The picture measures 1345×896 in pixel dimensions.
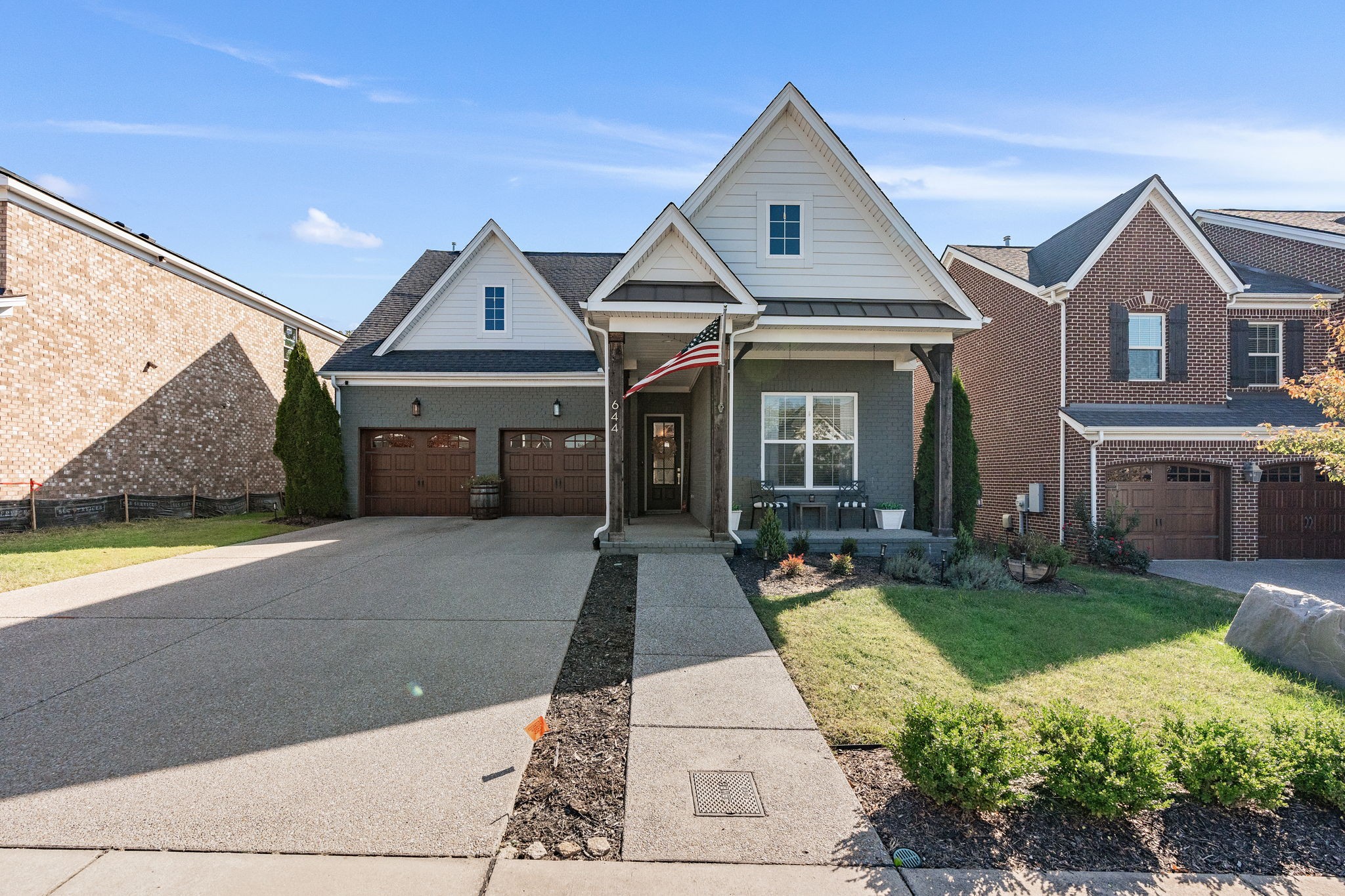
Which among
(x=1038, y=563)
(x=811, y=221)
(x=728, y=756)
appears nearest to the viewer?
(x=728, y=756)

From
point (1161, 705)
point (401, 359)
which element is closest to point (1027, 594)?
point (1161, 705)

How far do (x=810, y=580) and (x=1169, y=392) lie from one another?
34.4 ft

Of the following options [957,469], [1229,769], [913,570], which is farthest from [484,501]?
[1229,769]

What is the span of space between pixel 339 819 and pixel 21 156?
1856 centimetres

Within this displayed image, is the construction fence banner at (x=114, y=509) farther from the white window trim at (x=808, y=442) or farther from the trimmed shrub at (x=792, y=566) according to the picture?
the trimmed shrub at (x=792, y=566)

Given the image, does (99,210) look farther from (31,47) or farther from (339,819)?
(339,819)

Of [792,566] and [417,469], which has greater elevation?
[417,469]

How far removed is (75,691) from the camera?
4.25m

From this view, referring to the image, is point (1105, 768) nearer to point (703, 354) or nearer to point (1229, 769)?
point (1229, 769)

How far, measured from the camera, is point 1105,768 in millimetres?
2906

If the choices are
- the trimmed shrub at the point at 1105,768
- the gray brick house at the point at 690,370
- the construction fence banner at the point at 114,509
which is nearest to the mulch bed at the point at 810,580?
the gray brick house at the point at 690,370

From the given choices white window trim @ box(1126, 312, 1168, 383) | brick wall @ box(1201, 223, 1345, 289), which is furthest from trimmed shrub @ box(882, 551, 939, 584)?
brick wall @ box(1201, 223, 1345, 289)

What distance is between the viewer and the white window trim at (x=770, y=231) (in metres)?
10.2

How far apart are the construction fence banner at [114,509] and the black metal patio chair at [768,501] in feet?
47.0
